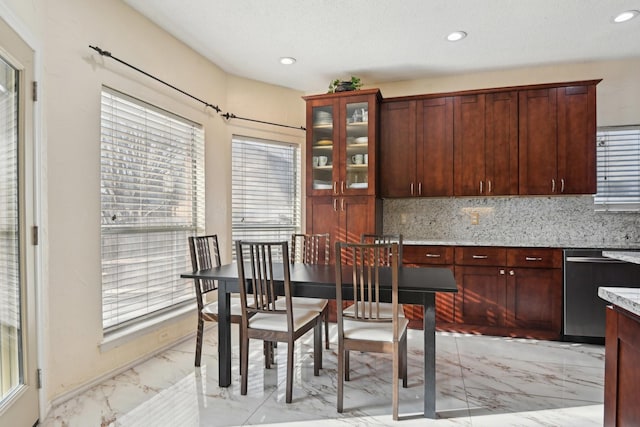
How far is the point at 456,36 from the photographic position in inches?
129

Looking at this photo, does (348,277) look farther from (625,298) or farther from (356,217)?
(356,217)

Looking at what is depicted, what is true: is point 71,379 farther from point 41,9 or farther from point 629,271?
point 629,271

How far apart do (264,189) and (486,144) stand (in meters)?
2.50

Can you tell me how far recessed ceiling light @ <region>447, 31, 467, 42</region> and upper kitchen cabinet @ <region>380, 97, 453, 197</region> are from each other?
749 mm

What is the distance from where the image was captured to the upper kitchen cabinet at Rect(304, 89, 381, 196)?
403 cm

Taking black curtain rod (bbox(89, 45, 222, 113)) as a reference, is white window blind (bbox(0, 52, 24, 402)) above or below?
below

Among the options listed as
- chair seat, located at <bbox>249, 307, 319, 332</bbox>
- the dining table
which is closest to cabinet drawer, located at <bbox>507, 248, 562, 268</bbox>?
the dining table

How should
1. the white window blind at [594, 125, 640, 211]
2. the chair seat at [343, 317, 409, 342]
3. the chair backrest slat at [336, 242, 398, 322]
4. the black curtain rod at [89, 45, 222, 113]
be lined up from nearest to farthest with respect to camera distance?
1. the chair backrest slat at [336, 242, 398, 322]
2. the chair seat at [343, 317, 409, 342]
3. the black curtain rod at [89, 45, 222, 113]
4. the white window blind at [594, 125, 640, 211]

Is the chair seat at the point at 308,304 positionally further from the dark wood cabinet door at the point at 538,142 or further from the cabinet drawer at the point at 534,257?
the dark wood cabinet door at the point at 538,142

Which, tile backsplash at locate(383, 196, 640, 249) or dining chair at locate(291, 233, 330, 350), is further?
tile backsplash at locate(383, 196, 640, 249)

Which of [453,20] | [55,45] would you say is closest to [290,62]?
[453,20]

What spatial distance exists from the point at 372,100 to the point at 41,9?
285 cm

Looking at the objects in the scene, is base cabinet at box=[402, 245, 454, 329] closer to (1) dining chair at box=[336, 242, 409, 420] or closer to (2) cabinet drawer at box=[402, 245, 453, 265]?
(2) cabinet drawer at box=[402, 245, 453, 265]

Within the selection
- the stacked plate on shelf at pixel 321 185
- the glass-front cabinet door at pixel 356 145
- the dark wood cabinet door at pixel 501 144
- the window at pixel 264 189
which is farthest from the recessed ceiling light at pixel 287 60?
the dark wood cabinet door at pixel 501 144
